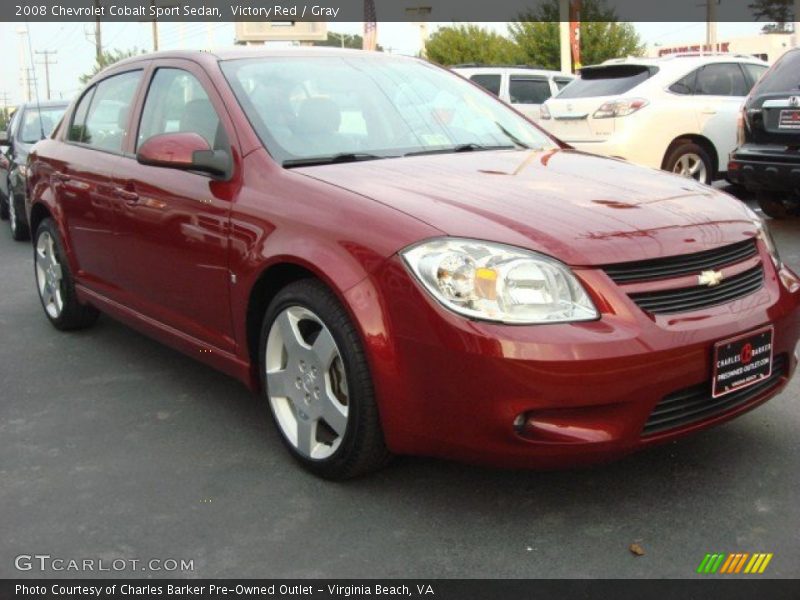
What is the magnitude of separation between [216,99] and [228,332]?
3.18 feet

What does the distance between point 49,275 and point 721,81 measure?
7.40 metres

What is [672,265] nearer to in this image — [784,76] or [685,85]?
[784,76]

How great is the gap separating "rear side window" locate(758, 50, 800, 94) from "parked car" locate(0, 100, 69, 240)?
671cm

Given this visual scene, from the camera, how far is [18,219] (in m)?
9.80

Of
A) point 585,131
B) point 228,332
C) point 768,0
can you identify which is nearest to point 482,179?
point 228,332

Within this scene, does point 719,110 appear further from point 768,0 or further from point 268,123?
point 768,0

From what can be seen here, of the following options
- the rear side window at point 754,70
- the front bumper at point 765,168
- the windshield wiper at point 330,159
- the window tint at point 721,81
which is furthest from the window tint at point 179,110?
the rear side window at point 754,70

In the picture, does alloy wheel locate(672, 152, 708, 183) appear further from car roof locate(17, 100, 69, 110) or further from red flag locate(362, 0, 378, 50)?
red flag locate(362, 0, 378, 50)

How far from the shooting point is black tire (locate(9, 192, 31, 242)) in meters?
9.77

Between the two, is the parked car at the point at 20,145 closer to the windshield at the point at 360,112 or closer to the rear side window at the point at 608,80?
the rear side window at the point at 608,80

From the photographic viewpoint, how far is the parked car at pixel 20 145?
973cm

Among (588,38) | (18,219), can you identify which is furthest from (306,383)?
(588,38)

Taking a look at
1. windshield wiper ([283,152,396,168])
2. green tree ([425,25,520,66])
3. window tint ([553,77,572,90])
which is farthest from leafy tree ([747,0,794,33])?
windshield wiper ([283,152,396,168])

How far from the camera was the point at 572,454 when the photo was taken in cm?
270
